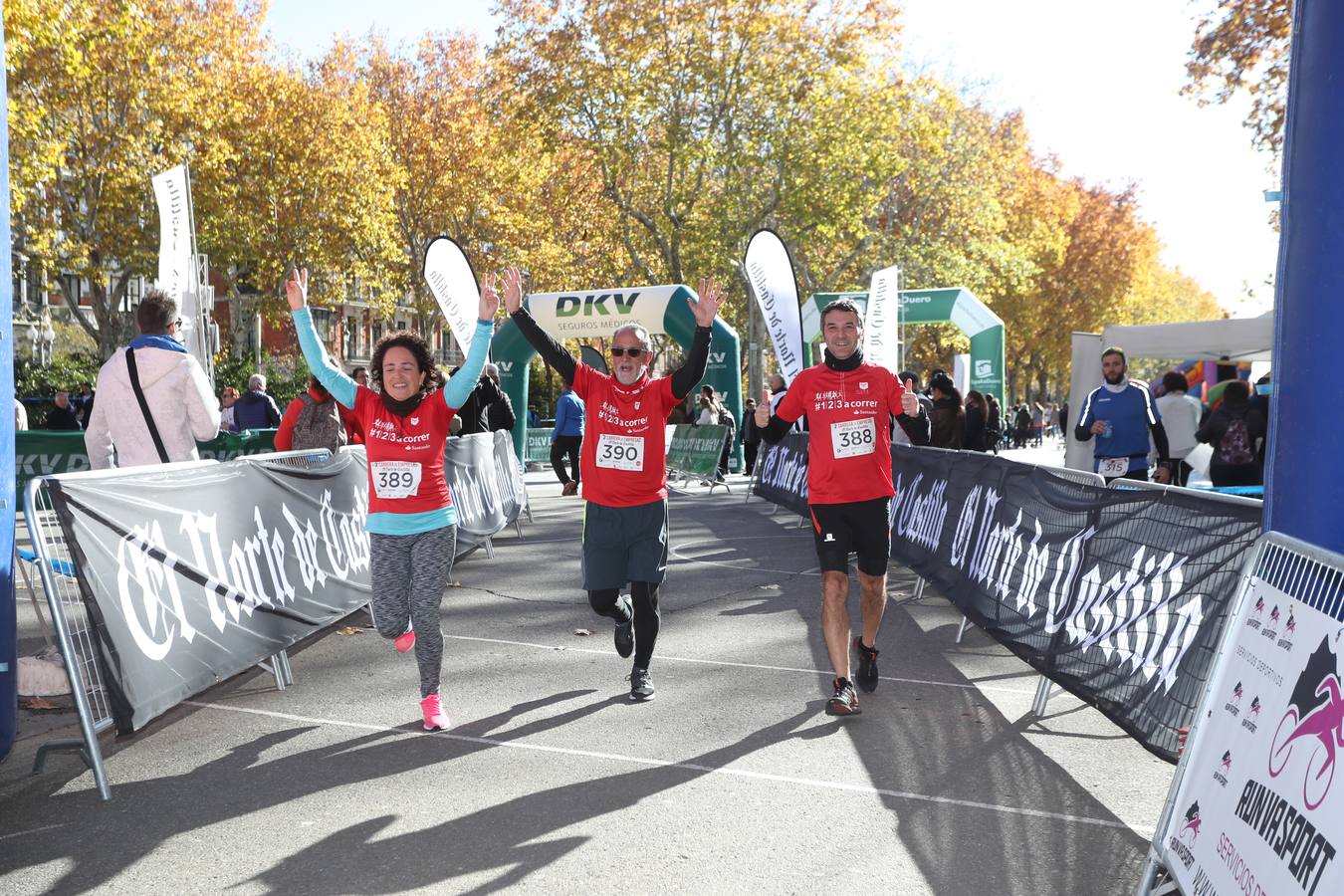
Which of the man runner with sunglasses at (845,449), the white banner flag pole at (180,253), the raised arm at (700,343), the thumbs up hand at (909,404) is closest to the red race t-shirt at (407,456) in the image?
the raised arm at (700,343)

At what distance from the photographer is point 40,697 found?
5.03m

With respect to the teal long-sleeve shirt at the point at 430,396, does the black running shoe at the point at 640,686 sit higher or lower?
lower

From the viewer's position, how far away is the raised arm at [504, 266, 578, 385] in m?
5.74

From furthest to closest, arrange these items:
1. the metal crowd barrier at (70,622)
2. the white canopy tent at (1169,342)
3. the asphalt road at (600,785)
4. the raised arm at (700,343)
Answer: the white canopy tent at (1169,342)
the raised arm at (700,343)
the metal crowd barrier at (70,622)
the asphalt road at (600,785)

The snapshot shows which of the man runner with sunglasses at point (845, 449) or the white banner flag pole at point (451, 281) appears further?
the white banner flag pole at point (451, 281)

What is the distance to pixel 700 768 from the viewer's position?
4.97 m

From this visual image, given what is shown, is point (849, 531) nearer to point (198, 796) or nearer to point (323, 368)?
point (323, 368)

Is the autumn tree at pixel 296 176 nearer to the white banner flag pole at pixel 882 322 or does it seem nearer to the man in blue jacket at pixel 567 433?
the man in blue jacket at pixel 567 433

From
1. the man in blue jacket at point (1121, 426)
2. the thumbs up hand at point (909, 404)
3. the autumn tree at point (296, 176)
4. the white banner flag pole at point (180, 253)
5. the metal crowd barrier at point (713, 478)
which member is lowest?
the metal crowd barrier at point (713, 478)

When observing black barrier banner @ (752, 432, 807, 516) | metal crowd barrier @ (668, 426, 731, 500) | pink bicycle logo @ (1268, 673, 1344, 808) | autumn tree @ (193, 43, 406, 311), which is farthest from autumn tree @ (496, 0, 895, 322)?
pink bicycle logo @ (1268, 673, 1344, 808)

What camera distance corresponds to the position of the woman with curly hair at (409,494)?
5520mm

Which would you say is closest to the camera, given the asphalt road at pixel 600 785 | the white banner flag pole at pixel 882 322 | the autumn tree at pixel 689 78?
the asphalt road at pixel 600 785

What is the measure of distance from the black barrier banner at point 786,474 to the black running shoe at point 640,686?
7829 millimetres

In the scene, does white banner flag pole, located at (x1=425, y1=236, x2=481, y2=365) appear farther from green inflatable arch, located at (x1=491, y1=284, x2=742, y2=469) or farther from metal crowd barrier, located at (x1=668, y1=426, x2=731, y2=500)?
green inflatable arch, located at (x1=491, y1=284, x2=742, y2=469)
